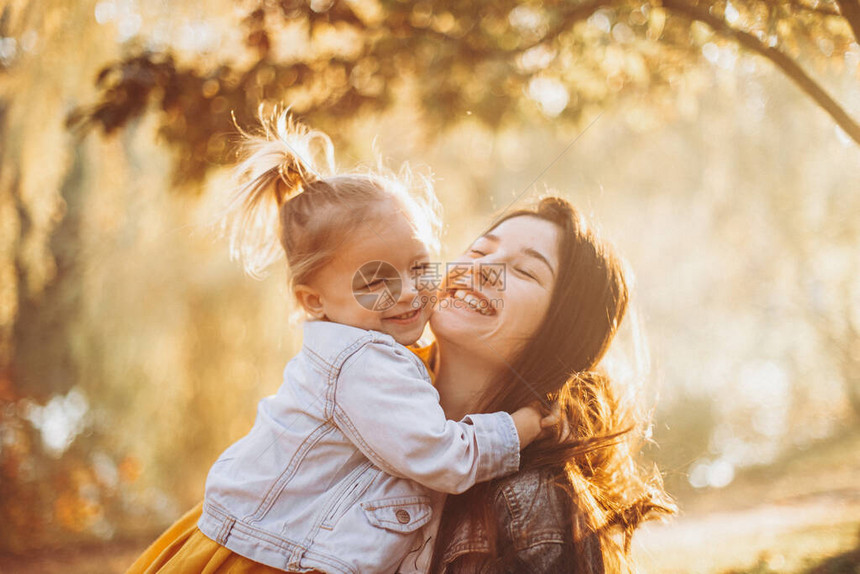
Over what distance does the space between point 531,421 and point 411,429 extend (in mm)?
300

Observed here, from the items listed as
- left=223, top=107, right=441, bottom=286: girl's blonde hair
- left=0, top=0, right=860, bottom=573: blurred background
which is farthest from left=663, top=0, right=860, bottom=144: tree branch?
left=223, top=107, right=441, bottom=286: girl's blonde hair

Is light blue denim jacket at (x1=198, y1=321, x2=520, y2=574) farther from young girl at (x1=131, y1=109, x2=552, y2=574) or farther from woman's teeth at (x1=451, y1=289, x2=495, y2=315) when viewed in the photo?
woman's teeth at (x1=451, y1=289, x2=495, y2=315)

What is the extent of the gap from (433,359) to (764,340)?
4.38 meters

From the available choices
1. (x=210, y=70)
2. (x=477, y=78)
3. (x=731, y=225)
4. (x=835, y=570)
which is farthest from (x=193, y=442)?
(x=731, y=225)

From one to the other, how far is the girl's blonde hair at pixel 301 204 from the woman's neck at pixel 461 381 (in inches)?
11.3

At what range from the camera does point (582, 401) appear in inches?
58.9

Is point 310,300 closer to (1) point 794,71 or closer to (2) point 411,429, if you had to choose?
(2) point 411,429

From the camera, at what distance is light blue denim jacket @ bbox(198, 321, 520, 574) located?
4.01 ft

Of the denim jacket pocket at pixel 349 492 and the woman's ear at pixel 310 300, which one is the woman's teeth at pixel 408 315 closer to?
the woman's ear at pixel 310 300

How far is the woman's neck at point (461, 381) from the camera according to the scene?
152cm

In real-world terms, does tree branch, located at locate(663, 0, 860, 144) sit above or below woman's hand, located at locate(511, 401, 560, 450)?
above

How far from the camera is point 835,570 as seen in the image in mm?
1590

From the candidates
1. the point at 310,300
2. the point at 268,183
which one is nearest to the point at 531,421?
the point at 310,300

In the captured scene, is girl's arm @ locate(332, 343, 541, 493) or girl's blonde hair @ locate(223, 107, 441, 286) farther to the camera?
girl's blonde hair @ locate(223, 107, 441, 286)
